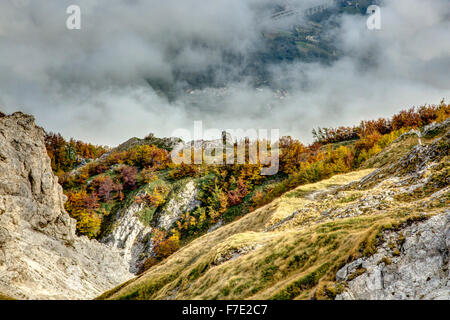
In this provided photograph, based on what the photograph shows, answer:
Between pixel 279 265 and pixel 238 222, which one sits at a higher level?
pixel 279 265

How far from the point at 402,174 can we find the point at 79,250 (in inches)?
1728

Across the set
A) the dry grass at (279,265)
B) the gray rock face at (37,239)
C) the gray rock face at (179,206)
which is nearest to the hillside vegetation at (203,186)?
the gray rock face at (179,206)

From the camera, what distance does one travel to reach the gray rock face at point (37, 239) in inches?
859

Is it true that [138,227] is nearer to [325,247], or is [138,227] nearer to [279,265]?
[279,265]

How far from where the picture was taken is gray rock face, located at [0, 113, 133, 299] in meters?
21.8

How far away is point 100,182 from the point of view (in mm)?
55406

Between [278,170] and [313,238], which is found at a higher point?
[278,170]

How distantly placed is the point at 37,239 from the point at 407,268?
38951mm

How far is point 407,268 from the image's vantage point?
7.72 m

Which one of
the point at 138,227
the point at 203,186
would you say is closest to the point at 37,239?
the point at 138,227

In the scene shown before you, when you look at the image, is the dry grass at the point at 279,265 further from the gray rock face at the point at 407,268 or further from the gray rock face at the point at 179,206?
the gray rock face at the point at 179,206

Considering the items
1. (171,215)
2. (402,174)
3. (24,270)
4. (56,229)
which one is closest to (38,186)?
(56,229)

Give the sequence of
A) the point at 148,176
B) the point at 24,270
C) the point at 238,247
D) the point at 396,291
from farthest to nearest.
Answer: the point at 148,176
the point at 24,270
the point at 238,247
the point at 396,291

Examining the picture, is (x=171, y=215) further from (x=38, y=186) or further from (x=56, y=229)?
(x=38, y=186)
